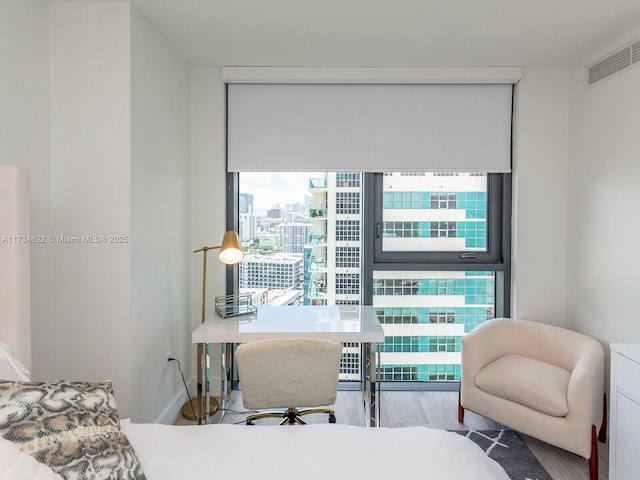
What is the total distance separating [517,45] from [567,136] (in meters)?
0.88

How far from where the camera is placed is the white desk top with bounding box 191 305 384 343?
2.43 metres

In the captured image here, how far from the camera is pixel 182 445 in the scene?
1.37m

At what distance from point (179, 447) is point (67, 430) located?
1.23 feet

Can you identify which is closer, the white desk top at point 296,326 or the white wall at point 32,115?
the white wall at point 32,115

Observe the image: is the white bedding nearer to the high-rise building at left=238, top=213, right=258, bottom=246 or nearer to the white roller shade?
the high-rise building at left=238, top=213, right=258, bottom=246

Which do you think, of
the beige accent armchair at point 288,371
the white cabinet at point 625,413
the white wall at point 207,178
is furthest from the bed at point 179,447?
the white wall at point 207,178

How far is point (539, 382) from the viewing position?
94.1 inches

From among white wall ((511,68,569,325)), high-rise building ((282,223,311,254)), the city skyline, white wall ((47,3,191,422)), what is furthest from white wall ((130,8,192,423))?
white wall ((511,68,569,325))

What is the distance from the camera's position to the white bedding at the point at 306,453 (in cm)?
121

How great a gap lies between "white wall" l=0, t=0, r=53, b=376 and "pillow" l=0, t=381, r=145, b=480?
1.05 meters

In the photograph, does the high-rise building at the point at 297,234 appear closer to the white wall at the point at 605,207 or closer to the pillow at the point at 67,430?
the white wall at the point at 605,207

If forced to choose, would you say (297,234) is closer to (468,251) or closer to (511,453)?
(468,251)

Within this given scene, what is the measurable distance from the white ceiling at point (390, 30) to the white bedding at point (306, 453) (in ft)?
6.67

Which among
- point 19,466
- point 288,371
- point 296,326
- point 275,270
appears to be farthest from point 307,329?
point 19,466
